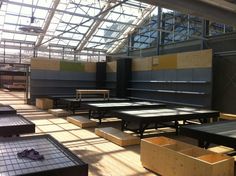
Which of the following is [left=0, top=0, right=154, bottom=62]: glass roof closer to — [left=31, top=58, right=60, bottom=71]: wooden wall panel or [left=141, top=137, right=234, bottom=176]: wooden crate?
[left=31, top=58, right=60, bottom=71]: wooden wall panel

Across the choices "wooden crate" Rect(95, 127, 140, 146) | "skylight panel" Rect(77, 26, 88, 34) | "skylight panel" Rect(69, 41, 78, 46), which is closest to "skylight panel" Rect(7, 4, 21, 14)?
"skylight panel" Rect(77, 26, 88, 34)

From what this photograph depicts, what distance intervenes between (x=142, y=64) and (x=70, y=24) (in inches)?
288

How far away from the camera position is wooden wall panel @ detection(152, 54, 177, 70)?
9.67 metres

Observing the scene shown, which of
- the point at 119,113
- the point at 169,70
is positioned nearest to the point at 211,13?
the point at 119,113

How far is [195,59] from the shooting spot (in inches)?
342

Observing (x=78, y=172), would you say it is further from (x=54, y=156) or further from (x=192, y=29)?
(x=192, y=29)

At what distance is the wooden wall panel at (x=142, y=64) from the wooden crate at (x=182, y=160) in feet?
22.7

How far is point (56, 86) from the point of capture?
12555mm

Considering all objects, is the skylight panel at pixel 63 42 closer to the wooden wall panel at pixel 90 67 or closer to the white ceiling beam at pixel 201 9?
the wooden wall panel at pixel 90 67

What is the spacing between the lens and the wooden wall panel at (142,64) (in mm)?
10913

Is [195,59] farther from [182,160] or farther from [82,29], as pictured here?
[82,29]

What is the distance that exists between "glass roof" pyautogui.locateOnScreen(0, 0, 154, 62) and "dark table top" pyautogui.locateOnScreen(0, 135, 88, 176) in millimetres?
12138

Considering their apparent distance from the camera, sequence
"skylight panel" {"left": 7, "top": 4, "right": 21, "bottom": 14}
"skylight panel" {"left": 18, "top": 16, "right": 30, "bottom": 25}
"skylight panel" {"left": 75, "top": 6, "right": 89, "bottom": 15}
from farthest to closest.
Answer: "skylight panel" {"left": 18, "top": 16, "right": 30, "bottom": 25}
"skylight panel" {"left": 75, "top": 6, "right": 89, "bottom": 15}
"skylight panel" {"left": 7, "top": 4, "right": 21, "bottom": 14}

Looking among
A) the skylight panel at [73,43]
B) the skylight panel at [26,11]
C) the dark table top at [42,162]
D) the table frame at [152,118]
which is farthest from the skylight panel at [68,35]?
the dark table top at [42,162]
